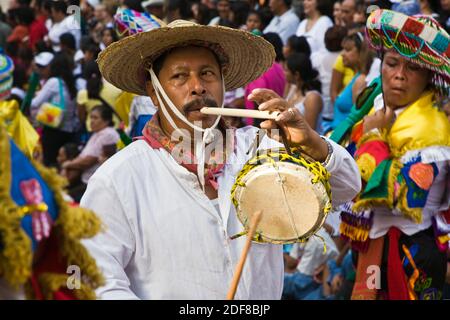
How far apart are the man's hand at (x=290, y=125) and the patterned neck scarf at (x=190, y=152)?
0.29 m

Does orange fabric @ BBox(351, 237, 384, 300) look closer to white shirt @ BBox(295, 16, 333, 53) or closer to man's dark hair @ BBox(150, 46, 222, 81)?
man's dark hair @ BBox(150, 46, 222, 81)

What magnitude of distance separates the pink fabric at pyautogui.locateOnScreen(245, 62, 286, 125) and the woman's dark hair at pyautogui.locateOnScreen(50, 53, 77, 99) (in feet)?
10.2

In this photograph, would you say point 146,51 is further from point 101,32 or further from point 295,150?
point 101,32

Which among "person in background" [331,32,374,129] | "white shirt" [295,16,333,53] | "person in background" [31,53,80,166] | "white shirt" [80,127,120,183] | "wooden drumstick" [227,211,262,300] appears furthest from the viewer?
"person in background" [31,53,80,166]

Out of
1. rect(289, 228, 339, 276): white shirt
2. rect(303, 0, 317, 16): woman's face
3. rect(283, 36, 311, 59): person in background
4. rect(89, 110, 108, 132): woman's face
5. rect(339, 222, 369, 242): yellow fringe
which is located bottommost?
rect(289, 228, 339, 276): white shirt

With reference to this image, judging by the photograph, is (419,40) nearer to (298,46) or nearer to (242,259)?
(242,259)

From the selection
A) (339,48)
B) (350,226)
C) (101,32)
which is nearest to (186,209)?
(350,226)

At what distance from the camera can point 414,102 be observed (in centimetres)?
708

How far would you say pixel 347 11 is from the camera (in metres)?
10.7

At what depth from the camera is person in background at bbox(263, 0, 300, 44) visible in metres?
11.6

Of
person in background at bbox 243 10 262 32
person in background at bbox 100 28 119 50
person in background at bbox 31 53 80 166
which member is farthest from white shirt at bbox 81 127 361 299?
person in background at bbox 31 53 80 166

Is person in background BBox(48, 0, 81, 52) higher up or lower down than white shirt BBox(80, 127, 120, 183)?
higher up

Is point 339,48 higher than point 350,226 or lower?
higher

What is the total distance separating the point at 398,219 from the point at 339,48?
3.56 meters
